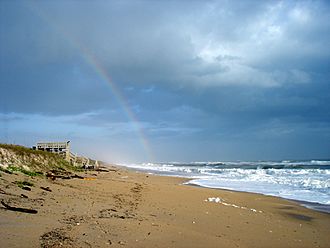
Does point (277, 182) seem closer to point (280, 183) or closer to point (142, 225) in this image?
point (280, 183)

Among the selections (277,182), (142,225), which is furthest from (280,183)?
(142,225)

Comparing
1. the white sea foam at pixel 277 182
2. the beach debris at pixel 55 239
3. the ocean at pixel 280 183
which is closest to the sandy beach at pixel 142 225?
the beach debris at pixel 55 239

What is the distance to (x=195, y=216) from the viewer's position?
984 cm

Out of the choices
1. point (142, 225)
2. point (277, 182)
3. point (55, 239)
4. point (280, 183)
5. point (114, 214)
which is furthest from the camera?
point (277, 182)

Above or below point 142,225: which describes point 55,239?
above

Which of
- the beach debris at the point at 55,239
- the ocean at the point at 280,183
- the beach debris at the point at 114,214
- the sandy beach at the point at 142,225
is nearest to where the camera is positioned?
the beach debris at the point at 55,239

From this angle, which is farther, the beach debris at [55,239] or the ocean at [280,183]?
the ocean at [280,183]

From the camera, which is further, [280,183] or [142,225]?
[280,183]

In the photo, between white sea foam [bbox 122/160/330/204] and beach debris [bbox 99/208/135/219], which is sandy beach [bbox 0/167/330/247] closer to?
beach debris [bbox 99/208/135/219]

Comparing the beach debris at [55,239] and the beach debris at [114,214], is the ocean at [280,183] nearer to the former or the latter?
the beach debris at [114,214]

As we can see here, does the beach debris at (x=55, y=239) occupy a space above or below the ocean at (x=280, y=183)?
above

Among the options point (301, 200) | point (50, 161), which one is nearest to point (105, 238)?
point (301, 200)

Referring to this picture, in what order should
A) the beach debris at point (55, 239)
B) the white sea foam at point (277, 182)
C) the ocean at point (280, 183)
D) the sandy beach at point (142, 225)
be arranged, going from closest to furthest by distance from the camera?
the beach debris at point (55, 239)
the sandy beach at point (142, 225)
the ocean at point (280, 183)
the white sea foam at point (277, 182)

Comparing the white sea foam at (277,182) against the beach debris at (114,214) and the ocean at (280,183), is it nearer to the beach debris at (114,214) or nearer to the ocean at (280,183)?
the ocean at (280,183)
